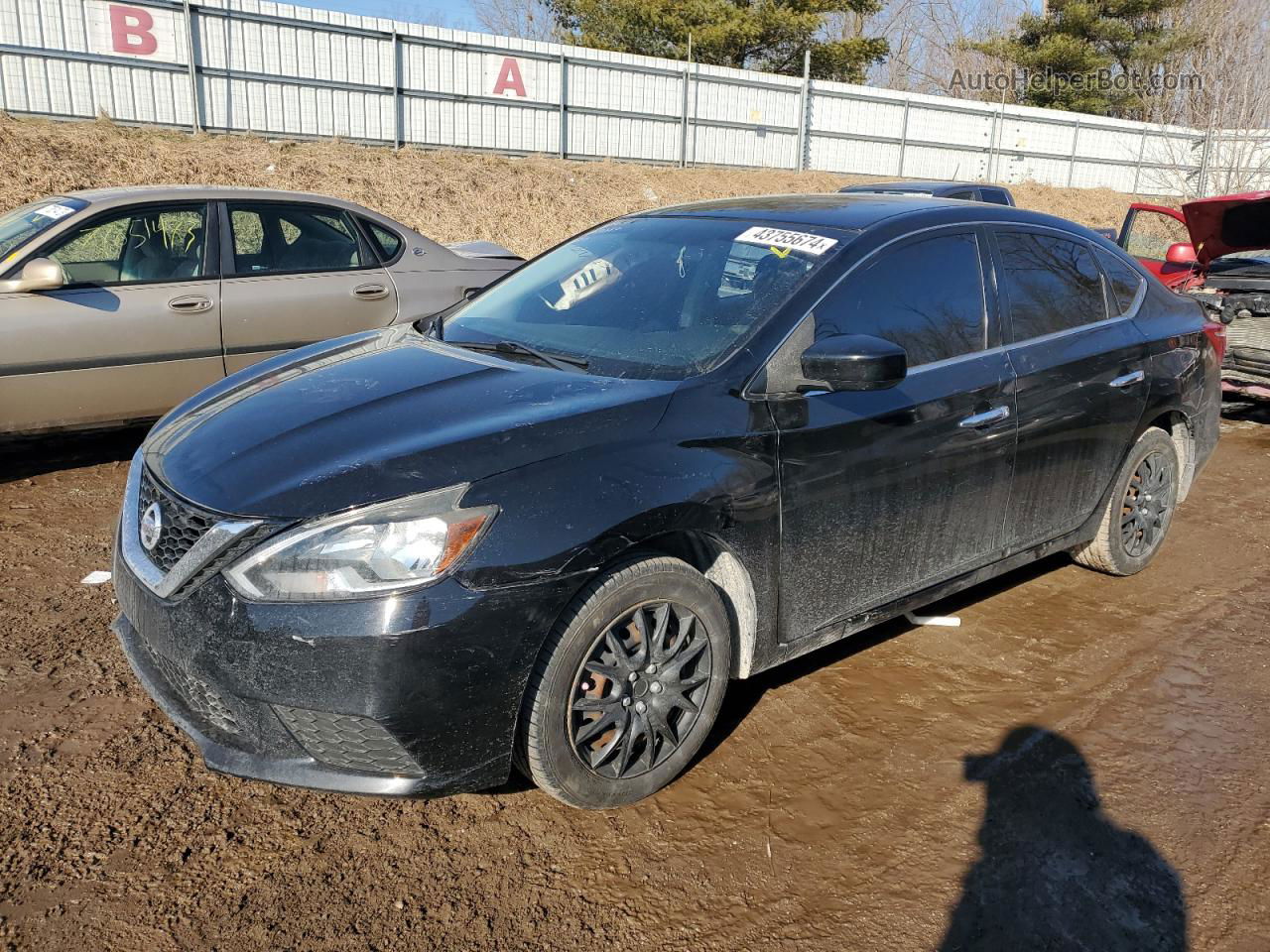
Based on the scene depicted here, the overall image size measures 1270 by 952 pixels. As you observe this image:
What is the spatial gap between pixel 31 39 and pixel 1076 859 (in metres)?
17.2

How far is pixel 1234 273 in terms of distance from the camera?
8.04 m

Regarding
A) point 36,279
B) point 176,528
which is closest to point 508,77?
point 36,279

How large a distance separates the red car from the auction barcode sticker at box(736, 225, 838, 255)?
5084 mm

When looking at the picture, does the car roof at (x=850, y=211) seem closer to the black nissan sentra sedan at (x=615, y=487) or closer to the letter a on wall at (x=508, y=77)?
the black nissan sentra sedan at (x=615, y=487)

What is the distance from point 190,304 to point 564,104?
1572 centimetres

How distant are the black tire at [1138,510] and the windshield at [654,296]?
6.60ft

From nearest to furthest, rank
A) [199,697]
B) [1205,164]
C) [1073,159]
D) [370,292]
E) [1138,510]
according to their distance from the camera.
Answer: [199,697], [1138,510], [370,292], [1205,164], [1073,159]

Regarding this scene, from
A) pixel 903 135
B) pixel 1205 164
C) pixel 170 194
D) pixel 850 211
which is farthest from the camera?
pixel 903 135

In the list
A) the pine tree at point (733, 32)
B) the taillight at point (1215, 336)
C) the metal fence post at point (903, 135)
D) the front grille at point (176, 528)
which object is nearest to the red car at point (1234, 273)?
the taillight at point (1215, 336)

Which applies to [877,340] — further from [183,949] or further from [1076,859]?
[183,949]

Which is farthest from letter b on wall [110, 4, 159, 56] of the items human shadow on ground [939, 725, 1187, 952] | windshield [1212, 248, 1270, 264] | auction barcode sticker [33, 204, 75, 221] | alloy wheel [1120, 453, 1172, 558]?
human shadow on ground [939, 725, 1187, 952]

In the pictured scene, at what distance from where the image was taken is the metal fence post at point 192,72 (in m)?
15.7

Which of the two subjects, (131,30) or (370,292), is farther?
(131,30)

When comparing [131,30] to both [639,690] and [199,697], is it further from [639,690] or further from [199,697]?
[639,690]
